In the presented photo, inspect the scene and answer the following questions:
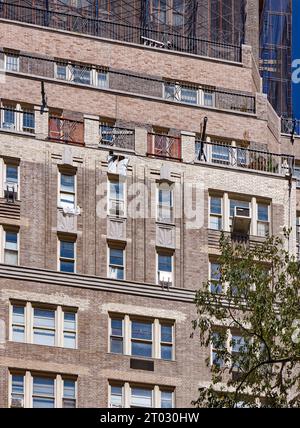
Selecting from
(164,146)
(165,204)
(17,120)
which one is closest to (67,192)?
(165,204)

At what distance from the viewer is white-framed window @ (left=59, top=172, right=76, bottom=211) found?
7425 cm

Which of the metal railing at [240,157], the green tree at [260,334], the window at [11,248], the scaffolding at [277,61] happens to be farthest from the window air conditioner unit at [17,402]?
the scaffolding at [277,61]

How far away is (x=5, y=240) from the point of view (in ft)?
238

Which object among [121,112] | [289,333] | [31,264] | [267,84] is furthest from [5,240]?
[267,84]

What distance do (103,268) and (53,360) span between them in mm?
5098

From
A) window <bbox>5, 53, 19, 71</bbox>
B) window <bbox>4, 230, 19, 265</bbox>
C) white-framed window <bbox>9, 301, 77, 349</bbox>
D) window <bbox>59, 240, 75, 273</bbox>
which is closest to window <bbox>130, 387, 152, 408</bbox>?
white-framed window <bbox>9, 301, 77, 349</bbox>

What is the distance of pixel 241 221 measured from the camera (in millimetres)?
75625

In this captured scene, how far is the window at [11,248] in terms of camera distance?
72.0 metres

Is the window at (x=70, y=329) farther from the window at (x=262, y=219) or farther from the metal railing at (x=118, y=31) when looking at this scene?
the metal railing at (x=118, y=31)

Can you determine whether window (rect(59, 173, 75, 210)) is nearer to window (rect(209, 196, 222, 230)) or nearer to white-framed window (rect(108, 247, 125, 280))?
white-framed window (rect(108, 247, 125, 280))

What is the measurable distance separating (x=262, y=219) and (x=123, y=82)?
12.1 meters

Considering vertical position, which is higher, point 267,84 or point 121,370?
point 267,84
